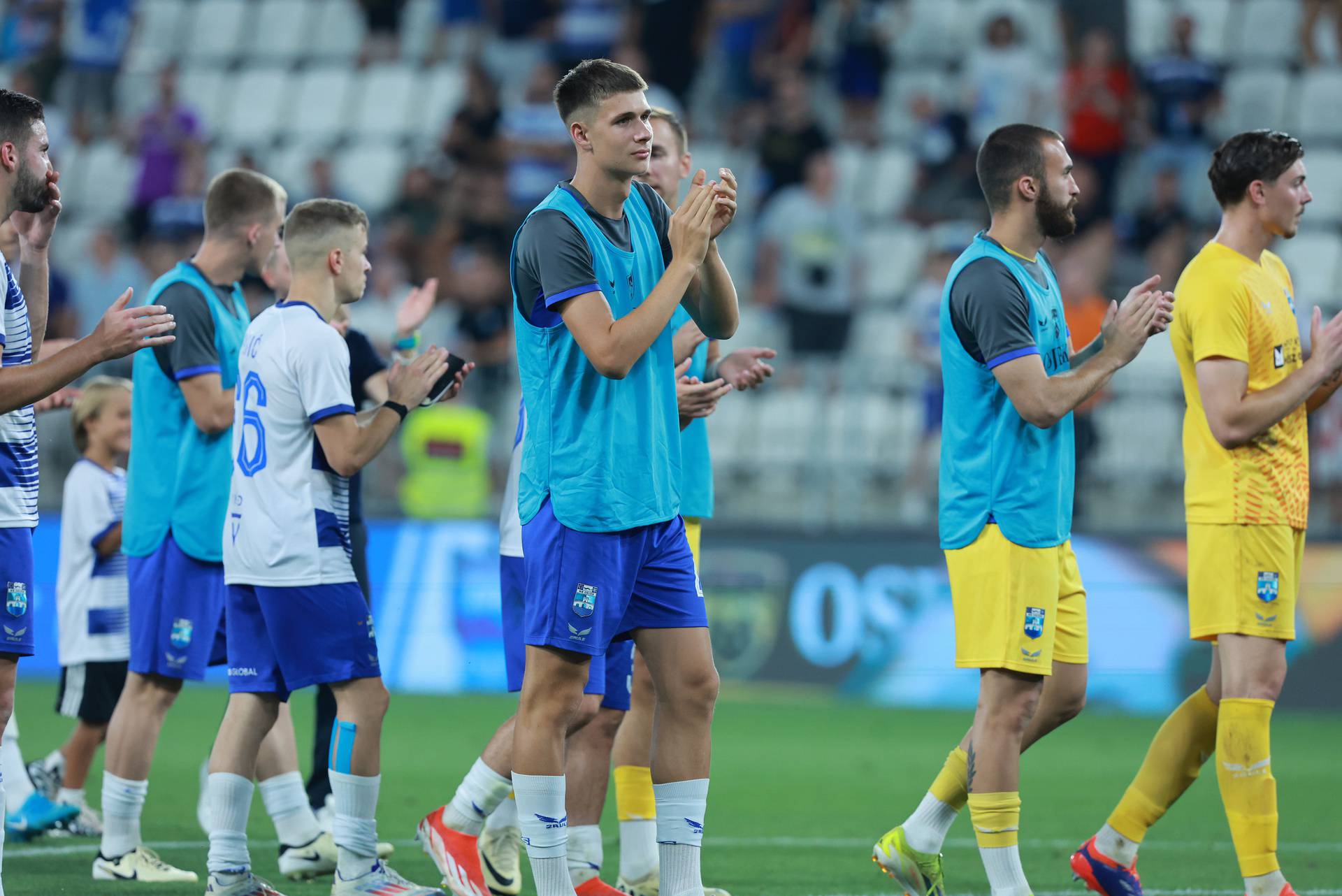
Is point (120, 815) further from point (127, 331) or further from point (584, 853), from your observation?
point (127, 331)

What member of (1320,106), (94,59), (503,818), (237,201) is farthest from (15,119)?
(94,59)

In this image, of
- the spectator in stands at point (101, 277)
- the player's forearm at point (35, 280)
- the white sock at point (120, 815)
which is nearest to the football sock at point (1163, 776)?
the white sock at point (120, 815)

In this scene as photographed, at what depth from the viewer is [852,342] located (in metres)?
15.1

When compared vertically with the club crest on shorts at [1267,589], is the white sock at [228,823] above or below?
below

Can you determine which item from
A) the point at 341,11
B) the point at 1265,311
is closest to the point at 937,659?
the point at 1265,311

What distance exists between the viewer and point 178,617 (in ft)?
20.8

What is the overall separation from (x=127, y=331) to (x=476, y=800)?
6.66 feet

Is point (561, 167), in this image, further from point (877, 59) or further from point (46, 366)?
point (46, 366)

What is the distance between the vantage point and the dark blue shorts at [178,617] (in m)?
6.30

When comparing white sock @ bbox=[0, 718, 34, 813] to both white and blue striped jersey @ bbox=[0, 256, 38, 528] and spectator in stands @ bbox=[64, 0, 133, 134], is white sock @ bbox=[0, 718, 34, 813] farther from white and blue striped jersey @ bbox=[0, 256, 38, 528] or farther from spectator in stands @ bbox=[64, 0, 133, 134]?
spectator in stands @ bbox=[64, 0, 133, 134]

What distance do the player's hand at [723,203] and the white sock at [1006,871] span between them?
2.18 m

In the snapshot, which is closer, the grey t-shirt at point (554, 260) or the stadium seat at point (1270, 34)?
the grey t-shirt at point (554, 260)

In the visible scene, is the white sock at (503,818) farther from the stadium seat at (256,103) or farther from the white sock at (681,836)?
the stadium seat at (256,103)

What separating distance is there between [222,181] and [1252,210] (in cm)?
390
